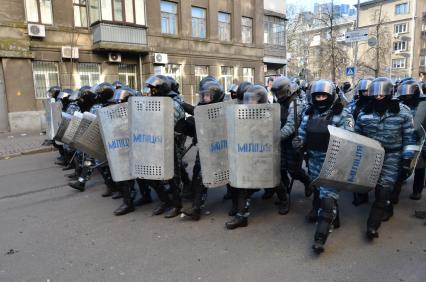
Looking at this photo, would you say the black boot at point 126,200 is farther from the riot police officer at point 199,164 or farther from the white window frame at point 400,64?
the white window frame at point 400,64

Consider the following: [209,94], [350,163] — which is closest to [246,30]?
[209,94]

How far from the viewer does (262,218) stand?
4.58 m

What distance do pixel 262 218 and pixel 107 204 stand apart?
2374 millimetres

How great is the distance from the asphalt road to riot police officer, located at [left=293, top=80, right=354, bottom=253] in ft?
1.37

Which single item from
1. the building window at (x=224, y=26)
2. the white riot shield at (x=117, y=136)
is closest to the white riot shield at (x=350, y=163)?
the white riot shield at (x=117, y=136)

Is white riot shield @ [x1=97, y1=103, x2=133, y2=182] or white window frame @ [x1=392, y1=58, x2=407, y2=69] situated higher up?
white window frame @ [x1=392, y1=58, x2=407, y2=69]

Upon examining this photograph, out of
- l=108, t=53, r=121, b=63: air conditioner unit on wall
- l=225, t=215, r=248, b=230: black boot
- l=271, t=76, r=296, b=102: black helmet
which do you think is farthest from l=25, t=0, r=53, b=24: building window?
l=225, t=215, r=248, b=230: black boot

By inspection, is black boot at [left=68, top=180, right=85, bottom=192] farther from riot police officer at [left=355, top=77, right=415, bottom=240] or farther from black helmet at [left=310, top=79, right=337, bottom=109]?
riot police officer at [left=355, top=77, right=415, bottom=240]

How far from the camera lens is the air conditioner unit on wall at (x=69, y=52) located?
15.5 metres

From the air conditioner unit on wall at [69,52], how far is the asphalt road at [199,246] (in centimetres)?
1178

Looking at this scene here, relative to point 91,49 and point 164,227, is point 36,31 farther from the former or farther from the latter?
point 164,227

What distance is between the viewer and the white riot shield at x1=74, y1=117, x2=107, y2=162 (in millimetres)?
5078

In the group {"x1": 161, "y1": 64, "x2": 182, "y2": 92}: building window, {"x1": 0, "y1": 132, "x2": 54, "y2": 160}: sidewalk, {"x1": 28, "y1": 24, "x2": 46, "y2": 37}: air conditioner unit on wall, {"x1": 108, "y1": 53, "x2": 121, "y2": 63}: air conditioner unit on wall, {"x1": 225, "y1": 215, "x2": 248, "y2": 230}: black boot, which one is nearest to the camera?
{"x1": 225, "y1": 215, "x2": 248, "y2": 230}: black boot

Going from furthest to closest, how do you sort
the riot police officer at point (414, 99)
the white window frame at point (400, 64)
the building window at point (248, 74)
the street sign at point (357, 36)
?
the white window frame at point (400, 64)
the building window at point (248, 74)
the street sign at point (357, 36)
the riot police officer at point (414, 99)
